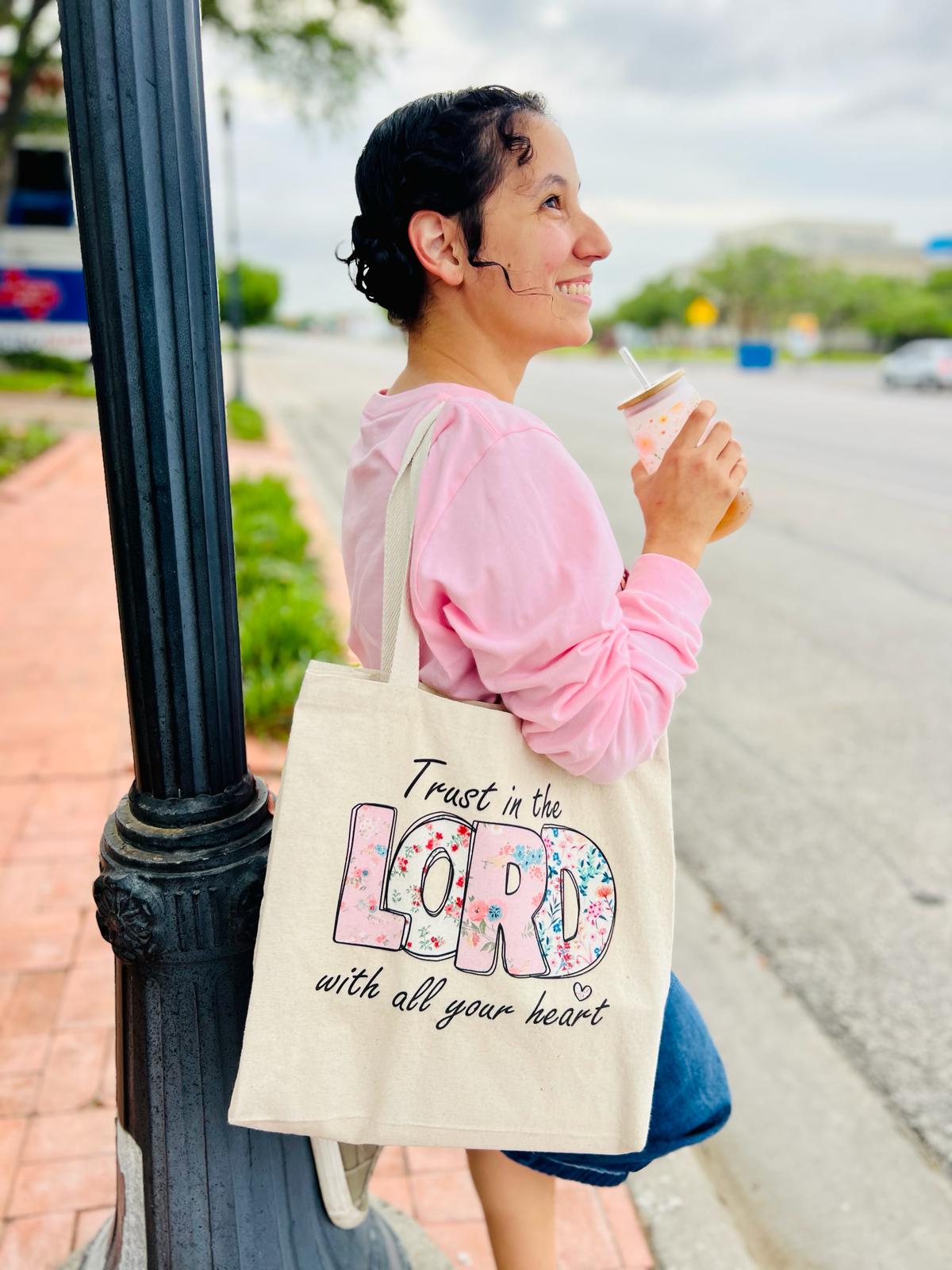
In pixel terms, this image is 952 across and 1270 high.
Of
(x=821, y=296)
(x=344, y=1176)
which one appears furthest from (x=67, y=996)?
(x=821, y=296)

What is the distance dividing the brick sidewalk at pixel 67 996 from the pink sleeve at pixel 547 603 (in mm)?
1341

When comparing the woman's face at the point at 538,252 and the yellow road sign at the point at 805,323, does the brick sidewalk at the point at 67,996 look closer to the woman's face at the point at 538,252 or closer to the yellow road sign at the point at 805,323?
the woman's face at the point at 538,252

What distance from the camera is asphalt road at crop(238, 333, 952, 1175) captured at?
3.03 metres

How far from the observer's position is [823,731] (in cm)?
477

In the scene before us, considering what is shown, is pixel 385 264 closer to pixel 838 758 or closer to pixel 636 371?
pixel 636 371

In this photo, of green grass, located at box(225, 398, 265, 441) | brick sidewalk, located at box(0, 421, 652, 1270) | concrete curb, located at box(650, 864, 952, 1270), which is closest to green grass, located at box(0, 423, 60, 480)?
green grass, located at box(225, 398, 265, 441)

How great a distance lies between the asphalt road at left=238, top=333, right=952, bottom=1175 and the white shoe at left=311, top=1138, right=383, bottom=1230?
1.47 metres

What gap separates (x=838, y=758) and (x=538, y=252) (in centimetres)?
361

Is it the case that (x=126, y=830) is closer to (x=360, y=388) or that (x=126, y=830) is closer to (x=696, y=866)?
(x=696, y=866)

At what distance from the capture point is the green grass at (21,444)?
10.4m

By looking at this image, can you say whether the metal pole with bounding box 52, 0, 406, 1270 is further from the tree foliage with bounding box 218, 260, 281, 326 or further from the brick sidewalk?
the tree foliage with bounding box 218, 260, 281, 326

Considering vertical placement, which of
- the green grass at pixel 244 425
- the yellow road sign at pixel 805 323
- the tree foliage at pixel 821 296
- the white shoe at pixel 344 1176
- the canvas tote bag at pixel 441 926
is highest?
the canvas tote bag at pixel 441 926

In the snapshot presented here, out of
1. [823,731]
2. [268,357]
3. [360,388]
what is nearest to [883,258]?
[268,357]

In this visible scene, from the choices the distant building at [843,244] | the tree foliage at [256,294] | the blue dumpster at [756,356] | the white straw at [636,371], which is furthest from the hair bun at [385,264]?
the distant building at [843,244]
